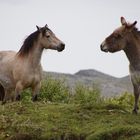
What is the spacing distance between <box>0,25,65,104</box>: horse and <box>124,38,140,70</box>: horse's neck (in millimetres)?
2004

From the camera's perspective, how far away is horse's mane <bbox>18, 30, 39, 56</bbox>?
17.9 m

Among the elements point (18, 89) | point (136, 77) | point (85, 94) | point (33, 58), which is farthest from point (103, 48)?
point (85, 94)

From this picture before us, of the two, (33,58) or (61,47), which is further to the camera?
(33,58)

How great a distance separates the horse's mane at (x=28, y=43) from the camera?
17922mm

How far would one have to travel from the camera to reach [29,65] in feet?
58.4

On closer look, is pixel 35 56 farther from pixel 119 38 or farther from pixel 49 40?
pixel 119 38

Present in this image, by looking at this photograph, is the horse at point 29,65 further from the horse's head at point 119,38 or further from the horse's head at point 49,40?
the horse's head at point 119,38

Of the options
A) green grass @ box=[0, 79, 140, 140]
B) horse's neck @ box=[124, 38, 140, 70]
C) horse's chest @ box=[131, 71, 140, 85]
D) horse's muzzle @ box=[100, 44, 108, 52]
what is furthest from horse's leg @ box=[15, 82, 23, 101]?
horse's chest @ box=[131, 71, 140, 85]

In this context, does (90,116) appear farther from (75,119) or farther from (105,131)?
(105,131)

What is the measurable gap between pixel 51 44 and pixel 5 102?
1942 millimetres

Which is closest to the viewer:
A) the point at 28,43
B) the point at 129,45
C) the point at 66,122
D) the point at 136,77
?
the point at 66,122

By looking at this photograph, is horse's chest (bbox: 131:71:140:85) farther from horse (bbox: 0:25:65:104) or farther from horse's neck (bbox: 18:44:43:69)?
horse's neck (bbox: 18:44:43:69)

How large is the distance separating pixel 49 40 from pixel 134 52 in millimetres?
2518

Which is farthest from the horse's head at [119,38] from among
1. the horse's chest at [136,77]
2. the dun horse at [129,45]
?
the horse's chest at [136,77]
